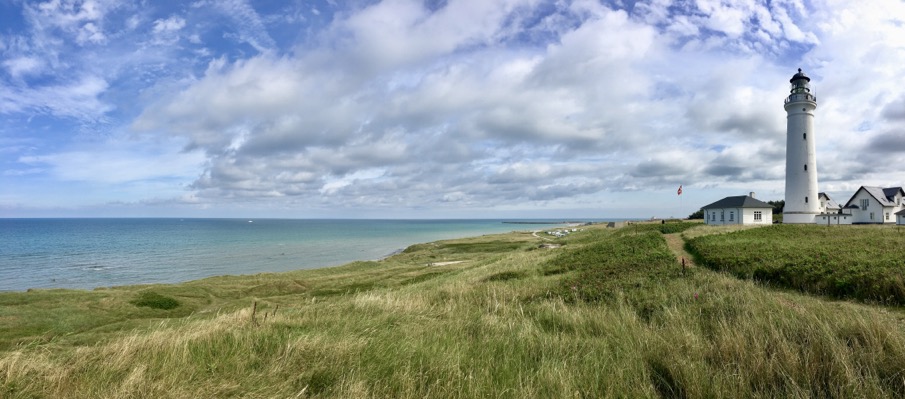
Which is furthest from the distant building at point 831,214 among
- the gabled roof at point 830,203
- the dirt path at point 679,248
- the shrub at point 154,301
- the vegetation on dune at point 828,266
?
the shrub at point 154,301

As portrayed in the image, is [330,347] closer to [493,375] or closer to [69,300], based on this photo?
[493,375]

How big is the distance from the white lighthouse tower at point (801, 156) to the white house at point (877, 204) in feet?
52.3

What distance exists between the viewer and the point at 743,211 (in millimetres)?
49812

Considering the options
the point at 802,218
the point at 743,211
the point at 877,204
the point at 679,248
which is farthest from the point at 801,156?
the point at 679,248

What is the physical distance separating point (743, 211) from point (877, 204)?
18.7 m

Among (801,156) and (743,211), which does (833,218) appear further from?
(801,156)

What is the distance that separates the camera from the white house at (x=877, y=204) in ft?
172

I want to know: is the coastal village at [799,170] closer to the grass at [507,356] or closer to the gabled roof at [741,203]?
the gabled roof at [741,203]

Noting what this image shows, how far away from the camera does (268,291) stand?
30.9 m

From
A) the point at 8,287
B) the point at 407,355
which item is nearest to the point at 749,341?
the point at 407,355

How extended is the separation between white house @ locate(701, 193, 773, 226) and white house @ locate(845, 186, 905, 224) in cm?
1351

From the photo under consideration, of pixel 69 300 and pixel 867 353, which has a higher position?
pixel 867 353

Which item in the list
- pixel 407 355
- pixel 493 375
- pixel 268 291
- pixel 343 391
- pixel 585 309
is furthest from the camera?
pixel 268 291

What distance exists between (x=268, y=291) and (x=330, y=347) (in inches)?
1075
